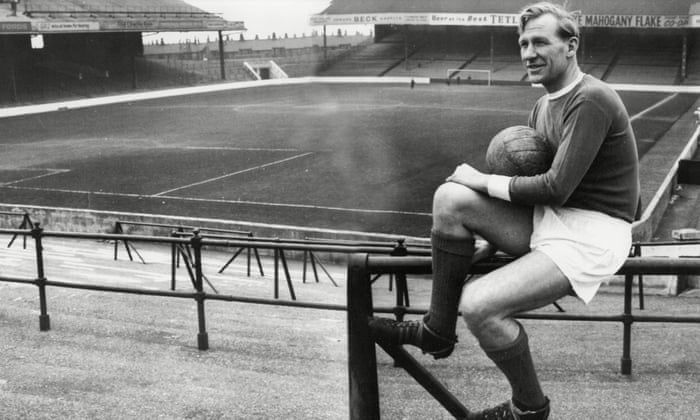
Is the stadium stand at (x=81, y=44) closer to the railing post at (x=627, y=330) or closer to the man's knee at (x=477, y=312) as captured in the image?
the railing post at (x=627, y=330)

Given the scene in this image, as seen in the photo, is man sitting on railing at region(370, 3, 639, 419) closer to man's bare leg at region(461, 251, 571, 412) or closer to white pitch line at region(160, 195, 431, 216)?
man's bare leg at region(461, 251, 571, 412)

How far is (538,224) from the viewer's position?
318cm

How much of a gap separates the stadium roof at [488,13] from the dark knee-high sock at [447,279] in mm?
52139

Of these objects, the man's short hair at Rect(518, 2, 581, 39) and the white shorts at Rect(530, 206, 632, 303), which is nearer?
the white shorts at Rect(530, 206, 632, 303)

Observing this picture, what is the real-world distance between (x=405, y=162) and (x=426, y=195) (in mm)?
5353

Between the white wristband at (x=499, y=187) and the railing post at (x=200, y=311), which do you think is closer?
the white wristband at (x=499, y=187)

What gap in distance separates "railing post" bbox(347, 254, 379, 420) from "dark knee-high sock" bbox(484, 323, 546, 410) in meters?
0.49

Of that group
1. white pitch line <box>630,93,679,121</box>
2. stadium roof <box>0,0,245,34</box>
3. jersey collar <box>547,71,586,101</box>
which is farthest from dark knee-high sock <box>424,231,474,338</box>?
stadium roof <box>0,0,245,34</box>

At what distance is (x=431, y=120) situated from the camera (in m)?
37.8

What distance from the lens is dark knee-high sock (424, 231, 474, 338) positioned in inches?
116

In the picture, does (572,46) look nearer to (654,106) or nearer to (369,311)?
(369,311)

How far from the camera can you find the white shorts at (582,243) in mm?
3049

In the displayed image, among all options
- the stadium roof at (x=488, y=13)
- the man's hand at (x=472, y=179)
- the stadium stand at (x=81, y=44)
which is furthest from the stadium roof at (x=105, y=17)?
the man's hand at (x=472, y=179)

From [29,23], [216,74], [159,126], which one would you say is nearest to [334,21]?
[216,74]
